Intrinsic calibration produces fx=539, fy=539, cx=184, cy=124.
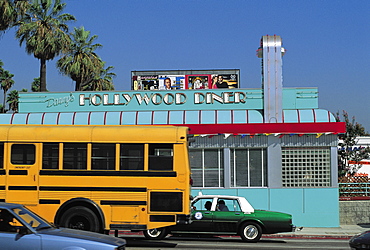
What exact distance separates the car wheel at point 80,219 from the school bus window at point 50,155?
1232mm

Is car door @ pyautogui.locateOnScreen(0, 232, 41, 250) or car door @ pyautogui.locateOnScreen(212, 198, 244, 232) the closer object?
car door @ pyautogui.locateOnScreen(0, 232, 41, 250)

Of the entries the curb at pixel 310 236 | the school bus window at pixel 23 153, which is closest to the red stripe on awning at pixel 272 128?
the curb at pixel 310 236

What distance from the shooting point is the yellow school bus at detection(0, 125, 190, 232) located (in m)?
13.7

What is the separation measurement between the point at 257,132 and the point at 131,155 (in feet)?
31.6

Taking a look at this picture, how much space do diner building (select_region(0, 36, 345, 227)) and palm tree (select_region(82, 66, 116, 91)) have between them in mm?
25451

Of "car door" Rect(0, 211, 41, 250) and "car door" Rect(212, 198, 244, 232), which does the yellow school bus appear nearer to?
"car door" Rect(212, 198, 244, 232)

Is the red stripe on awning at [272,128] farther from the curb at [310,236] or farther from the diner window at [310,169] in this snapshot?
the curb at [310,236]

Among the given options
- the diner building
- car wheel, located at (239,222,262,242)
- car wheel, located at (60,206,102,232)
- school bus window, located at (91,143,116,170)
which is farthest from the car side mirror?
the diner building

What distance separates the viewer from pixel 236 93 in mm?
23797

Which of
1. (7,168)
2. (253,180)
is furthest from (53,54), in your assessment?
(7,168)

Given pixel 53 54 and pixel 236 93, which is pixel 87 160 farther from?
pixel 53 54

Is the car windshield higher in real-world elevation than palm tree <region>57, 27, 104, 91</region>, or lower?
lower

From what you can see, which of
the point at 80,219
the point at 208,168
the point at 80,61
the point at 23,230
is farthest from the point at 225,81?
the point at 23,230

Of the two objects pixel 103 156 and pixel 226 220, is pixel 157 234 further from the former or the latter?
pixel 103 156
